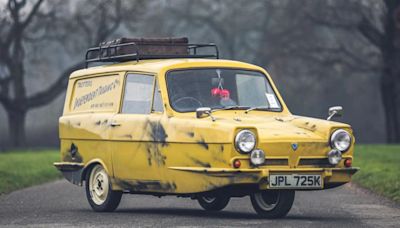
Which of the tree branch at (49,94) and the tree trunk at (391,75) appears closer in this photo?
the tree trunk at (391,75)

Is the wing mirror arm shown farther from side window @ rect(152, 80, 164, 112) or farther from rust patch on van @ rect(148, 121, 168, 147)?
side window @ rect(152, 80, 164, 112)

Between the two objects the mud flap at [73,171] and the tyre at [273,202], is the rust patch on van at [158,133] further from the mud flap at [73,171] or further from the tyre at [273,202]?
the mud flap at [73,171]

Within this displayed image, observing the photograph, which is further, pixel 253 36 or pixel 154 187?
pixel 253 36

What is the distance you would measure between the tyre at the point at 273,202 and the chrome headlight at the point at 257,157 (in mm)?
553

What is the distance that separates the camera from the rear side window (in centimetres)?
1333

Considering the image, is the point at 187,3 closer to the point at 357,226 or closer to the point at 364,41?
the point at 364,41

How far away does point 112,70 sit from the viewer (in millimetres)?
13523

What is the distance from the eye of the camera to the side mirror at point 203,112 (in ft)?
38.5

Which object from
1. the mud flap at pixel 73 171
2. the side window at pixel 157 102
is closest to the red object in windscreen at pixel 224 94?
the side window at pixel 157 102

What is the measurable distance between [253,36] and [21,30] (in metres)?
27.8

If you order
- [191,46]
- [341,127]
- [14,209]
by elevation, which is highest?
[191,46]

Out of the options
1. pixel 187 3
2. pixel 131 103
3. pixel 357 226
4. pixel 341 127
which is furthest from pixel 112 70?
pixel 187 3

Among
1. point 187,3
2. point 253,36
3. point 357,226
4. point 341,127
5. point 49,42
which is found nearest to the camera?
point 357,226

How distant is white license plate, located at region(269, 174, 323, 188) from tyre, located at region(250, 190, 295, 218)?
0.72 feet
